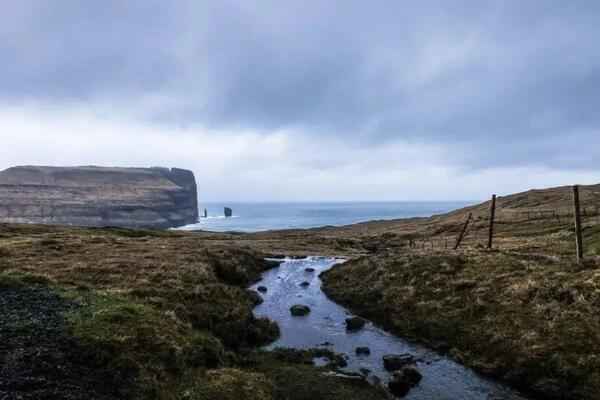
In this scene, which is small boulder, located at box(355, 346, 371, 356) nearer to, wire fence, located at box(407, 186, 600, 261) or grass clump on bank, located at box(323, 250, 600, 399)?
grass clump on bank, located at box(323, 250, 600, 399)

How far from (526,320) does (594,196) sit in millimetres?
131772

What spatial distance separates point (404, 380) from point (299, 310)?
15909 millimetres

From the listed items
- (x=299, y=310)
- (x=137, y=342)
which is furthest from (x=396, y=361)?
(x=137, y=342)

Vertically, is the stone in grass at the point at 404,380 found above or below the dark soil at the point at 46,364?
below

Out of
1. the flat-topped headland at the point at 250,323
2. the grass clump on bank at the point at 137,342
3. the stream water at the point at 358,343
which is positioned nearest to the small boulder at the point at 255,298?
the flat-topped headland at the point at 250,323

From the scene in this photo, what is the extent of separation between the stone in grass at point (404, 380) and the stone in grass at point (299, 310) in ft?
47.1

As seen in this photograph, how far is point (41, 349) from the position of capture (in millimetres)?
17281

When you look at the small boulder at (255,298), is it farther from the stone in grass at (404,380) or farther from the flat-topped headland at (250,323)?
the stone in grass at (404,380)

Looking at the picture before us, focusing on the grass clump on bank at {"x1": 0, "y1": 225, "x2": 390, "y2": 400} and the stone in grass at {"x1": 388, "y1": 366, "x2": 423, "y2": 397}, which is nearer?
the grass clump on bank at {"x1": 0, "y1": 225, "x2": 390, "y2": 400}

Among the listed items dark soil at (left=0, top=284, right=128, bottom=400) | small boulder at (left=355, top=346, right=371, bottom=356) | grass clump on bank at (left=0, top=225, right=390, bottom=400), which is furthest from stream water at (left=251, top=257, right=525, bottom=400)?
dark soil at (left=0, top=284, right=128, bottom=400)

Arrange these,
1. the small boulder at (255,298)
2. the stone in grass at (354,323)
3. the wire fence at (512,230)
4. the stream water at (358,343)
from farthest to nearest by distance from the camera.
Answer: the wire fence at (512,230) → the small boulder at (255,298) → the stone in grass at (354,323) → the stream water at (358,343)

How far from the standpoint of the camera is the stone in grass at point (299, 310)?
1396 inches

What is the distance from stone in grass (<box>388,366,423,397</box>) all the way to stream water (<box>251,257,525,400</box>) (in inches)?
11.6

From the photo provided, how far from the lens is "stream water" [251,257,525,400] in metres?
20.7
